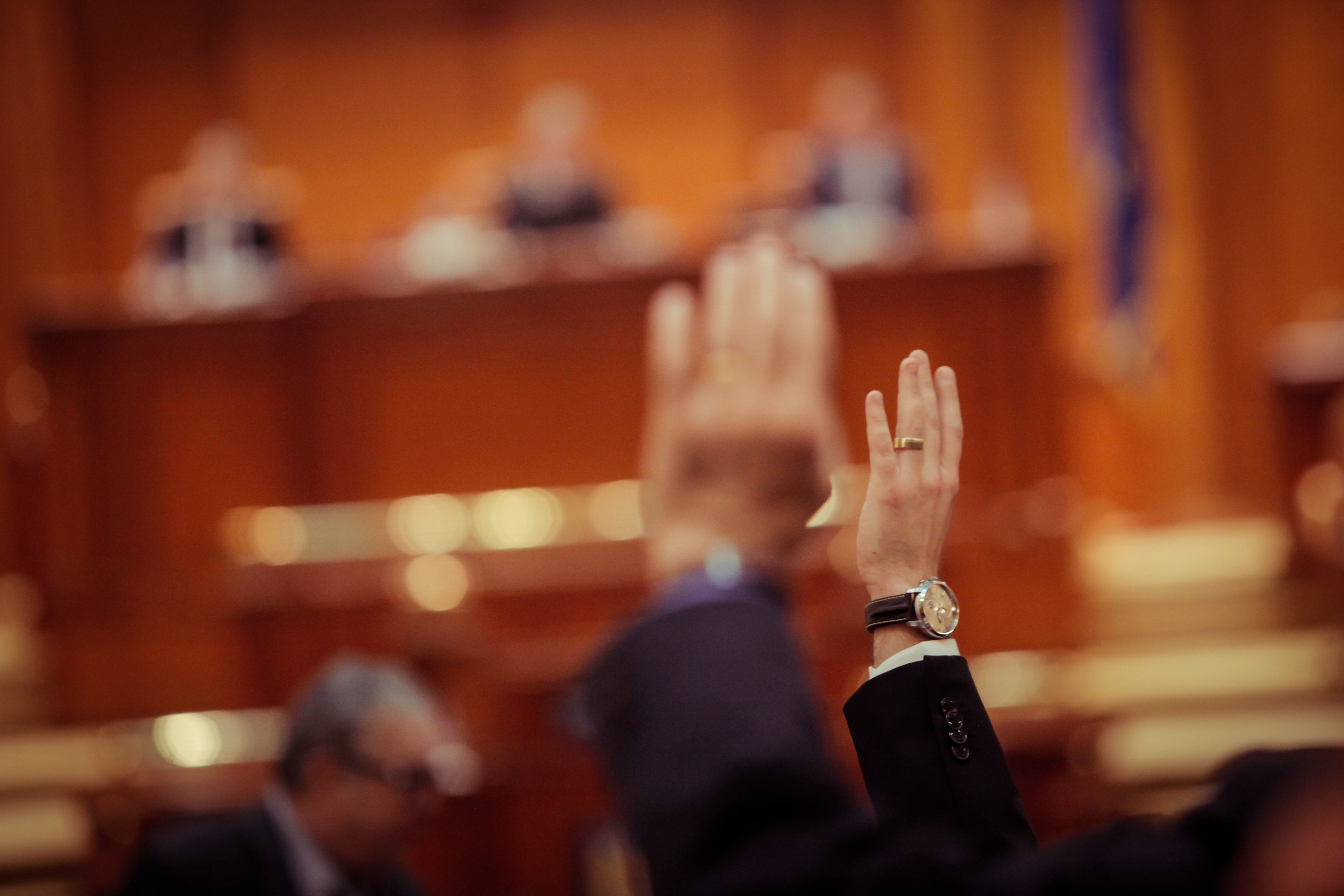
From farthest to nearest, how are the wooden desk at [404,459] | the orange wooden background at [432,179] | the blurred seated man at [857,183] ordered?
the blurred seated man at [857,183] < the orange wooden background at [432,179] < the wooden desk at [404,459]

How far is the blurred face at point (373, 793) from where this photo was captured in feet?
8.09

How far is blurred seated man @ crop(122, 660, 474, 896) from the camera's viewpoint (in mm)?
2373

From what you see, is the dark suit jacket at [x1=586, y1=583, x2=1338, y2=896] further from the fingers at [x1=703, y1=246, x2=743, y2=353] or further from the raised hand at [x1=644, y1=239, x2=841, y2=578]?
the fingers at [x1=703, y1=246, x2=743, y2=353]

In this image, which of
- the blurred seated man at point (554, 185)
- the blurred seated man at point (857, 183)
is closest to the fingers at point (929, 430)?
the blurred seated man at point (857, 183)

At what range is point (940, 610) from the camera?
89 cm

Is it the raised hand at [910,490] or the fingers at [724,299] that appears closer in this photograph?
the raised hand at [910,490]

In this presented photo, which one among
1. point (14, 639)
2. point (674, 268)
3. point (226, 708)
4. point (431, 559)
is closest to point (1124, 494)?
point (674, 268)

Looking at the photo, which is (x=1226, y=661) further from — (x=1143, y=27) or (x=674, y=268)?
(x=1143, y=27)

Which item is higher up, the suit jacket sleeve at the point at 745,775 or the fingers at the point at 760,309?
the fingers at the point at 760,309

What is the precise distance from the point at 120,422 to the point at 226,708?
1119mm

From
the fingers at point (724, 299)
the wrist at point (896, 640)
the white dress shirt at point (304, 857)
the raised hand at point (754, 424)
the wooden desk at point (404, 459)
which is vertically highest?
the wooden desk at point (404, 459)

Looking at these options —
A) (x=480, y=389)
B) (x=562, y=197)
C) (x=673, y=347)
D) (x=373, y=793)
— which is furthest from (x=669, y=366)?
(x=562, y=197)

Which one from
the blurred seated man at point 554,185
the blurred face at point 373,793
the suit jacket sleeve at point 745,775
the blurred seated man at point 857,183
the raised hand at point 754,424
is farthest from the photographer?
the blurred seated man at point 554,185

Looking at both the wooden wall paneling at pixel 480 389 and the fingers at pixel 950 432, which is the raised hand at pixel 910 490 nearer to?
the fingers at pixel 950 432
